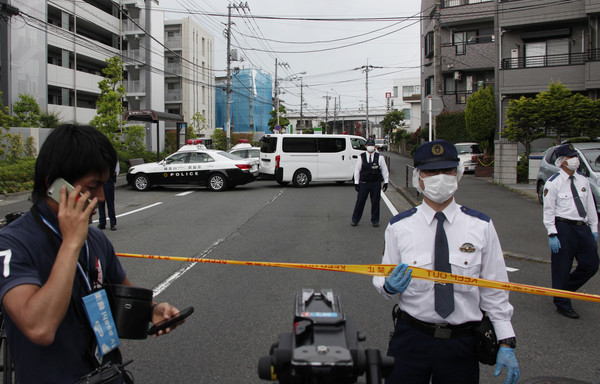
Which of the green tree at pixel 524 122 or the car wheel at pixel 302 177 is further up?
the green tree at pixel 524 122

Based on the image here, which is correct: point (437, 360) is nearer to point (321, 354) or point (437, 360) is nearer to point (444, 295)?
point (444, 295)

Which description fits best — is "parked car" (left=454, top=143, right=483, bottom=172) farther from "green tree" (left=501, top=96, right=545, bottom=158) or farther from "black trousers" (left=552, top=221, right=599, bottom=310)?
"black trousers" (left=552, top=221, right=599, bottom=310)

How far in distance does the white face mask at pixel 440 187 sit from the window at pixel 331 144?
18133mm

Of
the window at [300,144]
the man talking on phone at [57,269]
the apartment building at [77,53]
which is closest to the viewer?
the man talking on phone at [57,269]

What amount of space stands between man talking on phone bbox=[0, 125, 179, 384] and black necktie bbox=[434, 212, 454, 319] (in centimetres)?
150

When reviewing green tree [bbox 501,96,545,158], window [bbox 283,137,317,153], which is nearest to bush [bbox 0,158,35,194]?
window [bbox 283,137,317,153]

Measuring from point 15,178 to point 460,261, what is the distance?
59.9 ft

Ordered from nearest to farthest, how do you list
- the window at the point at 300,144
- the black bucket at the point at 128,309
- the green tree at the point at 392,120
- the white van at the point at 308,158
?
the black bucket at the point at 128,309, the white van at the point at 308,158, the window at the point at 300,144, the green tree at the point at 392,120

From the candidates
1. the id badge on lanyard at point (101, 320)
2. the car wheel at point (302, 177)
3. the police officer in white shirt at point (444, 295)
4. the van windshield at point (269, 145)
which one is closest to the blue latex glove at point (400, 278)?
the police officer in white shirt at point (444, 295)

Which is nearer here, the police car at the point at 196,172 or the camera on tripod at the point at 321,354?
the camera on tripod at the point at 321,354

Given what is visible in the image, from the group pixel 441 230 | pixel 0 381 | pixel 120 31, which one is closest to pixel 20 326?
pixel 441 230

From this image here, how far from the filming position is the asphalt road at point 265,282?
4.00 meters

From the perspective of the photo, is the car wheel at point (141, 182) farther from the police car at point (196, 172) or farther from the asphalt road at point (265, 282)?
the asphalt road at point (265, 282)

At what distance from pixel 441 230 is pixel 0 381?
11.2ft
